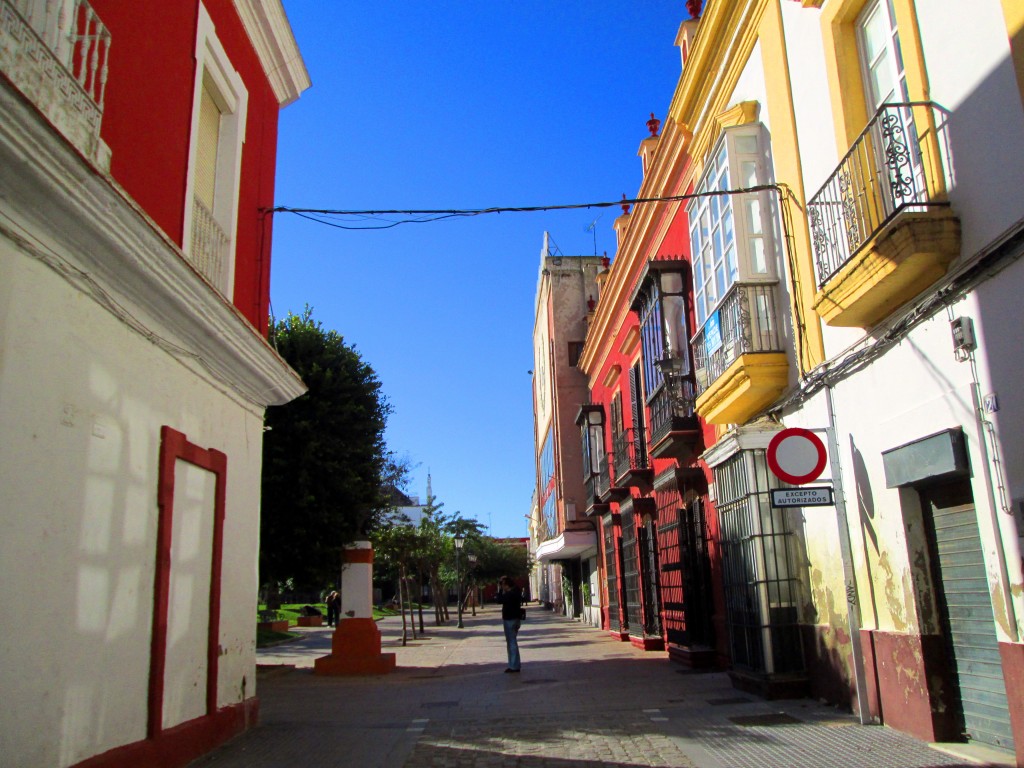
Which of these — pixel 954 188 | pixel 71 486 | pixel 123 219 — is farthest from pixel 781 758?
pixel 123 219

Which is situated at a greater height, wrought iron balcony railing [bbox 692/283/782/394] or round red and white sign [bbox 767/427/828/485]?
wrought iron balcony railing [bbox 692/283/782/394]

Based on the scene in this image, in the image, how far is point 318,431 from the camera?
15039 millimetres

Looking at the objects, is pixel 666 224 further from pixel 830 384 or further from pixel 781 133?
pixel 830 384

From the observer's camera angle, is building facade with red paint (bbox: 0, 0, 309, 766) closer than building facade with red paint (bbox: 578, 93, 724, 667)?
Yes

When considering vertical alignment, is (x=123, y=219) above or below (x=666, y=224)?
below

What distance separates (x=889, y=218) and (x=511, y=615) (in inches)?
375

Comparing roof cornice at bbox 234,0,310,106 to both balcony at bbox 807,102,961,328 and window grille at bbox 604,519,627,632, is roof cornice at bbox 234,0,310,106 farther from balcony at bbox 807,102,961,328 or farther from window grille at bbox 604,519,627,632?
window grille at bbox 604,519,627,632

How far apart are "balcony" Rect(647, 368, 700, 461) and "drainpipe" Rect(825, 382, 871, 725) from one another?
4467mm

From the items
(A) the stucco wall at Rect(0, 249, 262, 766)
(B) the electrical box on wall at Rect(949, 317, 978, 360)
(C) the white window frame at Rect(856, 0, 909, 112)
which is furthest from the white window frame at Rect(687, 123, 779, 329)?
(A) the stucco wall at Rect(0, 249, 262, 766)

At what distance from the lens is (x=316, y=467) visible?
48.4 ft

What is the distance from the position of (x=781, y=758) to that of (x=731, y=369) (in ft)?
14.2

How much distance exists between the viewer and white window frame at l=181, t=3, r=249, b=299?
779 centimetres

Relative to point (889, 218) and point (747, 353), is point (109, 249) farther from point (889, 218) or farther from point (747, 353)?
point (747, 353)

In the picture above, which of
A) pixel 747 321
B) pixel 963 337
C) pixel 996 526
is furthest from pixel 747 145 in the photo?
pixel 996 526
